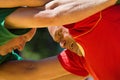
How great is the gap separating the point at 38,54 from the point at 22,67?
13.3 inches

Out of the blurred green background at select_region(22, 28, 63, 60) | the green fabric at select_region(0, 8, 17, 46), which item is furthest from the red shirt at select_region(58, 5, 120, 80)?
the blurred green background at select_region(22, 28, 63, 60)

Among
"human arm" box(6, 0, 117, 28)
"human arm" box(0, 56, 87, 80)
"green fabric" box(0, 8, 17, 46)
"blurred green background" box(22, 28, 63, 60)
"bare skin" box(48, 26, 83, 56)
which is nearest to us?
"human arm" box(6, 0, 117, 28)

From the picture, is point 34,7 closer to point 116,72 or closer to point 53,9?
point 53,9

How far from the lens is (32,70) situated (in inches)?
43.5

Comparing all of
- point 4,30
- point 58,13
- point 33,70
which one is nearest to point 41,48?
point 33,70

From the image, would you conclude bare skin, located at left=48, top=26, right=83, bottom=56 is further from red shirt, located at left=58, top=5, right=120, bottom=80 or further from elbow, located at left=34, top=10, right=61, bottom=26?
elbow, located at left=34, top=10, right=61, bottom=26

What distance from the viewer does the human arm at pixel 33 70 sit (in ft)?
3.56

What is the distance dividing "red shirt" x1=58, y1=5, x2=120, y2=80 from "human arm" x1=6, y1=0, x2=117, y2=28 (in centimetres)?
11

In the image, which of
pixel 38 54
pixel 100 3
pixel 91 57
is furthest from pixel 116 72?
pixel 38 54

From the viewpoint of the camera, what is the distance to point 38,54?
143cm

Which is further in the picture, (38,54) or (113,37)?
(38,54)

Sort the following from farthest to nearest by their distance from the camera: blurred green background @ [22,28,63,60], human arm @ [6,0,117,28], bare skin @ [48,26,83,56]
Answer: blurred green background @ [22,28,63,60] < bare skin @ [48,26,83,56] < human arm @ [6,0,117,28]

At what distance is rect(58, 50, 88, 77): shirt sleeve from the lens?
110 cm

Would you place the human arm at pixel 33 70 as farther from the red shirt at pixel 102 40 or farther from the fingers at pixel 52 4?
the fingers at pixel 52 4
